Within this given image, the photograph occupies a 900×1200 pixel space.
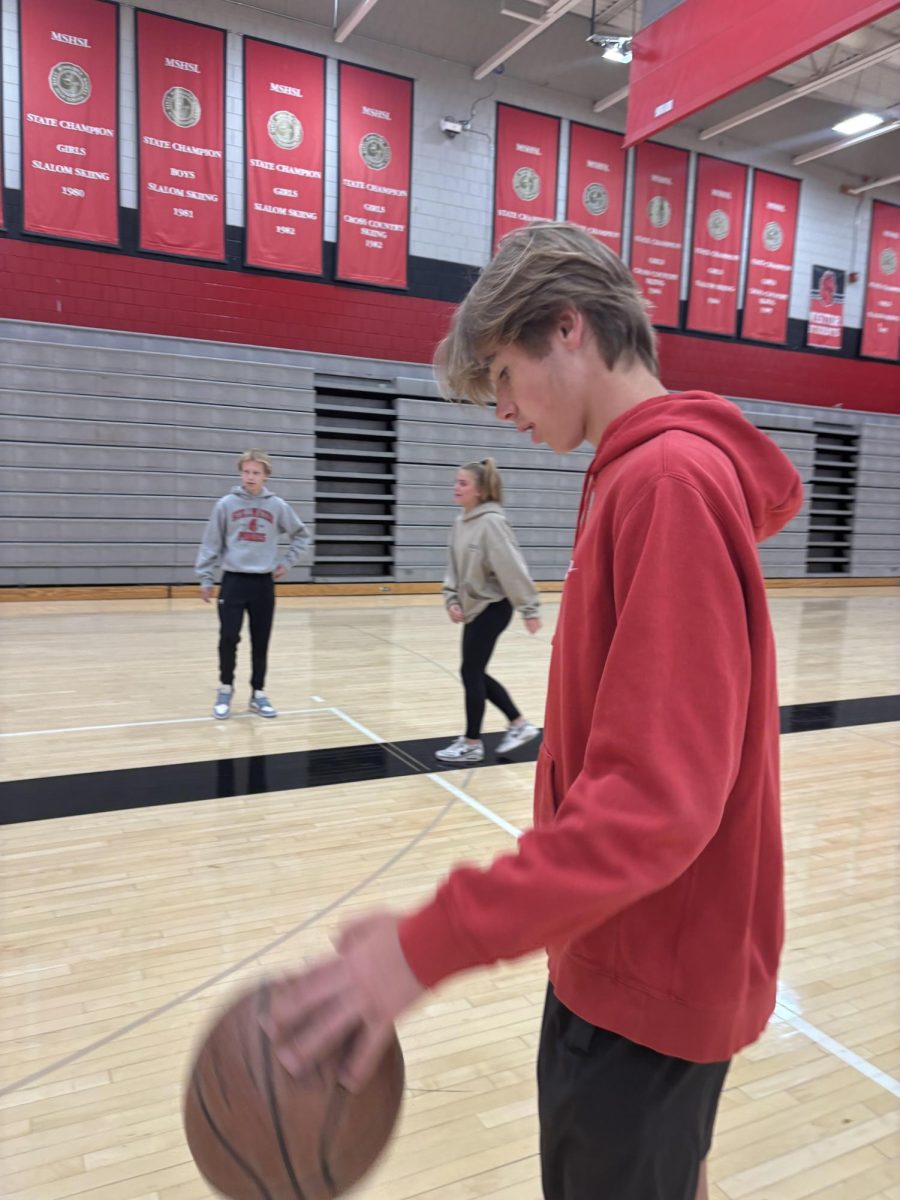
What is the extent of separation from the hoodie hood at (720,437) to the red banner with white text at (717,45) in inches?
181

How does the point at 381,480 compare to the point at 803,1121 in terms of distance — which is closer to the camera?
the point at 803,1121

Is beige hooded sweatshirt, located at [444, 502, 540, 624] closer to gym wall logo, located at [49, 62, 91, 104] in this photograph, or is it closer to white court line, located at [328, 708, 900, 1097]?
white court line, located at [328, 708, 900, 1097]

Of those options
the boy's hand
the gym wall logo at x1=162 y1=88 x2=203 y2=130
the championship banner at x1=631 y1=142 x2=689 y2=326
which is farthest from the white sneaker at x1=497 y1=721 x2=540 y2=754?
the championship banner at x1=631 y1=142 x2=689 y2=326

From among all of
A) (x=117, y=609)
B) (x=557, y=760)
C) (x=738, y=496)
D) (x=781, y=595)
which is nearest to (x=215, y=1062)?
(x=557, y=760)

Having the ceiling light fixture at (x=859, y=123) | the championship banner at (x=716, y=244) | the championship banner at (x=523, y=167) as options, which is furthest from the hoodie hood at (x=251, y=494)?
the ceiling light fixture at (x=859, y=123)

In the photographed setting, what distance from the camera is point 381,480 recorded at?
1135 cm

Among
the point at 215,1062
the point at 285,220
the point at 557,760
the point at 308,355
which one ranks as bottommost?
the point at 215,1062

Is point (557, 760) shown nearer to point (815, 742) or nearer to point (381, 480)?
point (815, 742)

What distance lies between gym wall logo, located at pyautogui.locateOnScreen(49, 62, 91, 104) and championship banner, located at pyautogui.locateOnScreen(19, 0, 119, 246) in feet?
0.03

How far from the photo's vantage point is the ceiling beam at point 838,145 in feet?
40.6

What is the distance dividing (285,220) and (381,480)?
3399 millimetres

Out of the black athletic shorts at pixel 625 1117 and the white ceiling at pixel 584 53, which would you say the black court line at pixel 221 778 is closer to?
the black athletic shorts at pixel 625 1117

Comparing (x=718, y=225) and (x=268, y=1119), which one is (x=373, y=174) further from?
(x=268, y=1119)

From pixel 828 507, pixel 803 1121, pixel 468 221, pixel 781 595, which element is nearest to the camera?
pixel 803 1121
